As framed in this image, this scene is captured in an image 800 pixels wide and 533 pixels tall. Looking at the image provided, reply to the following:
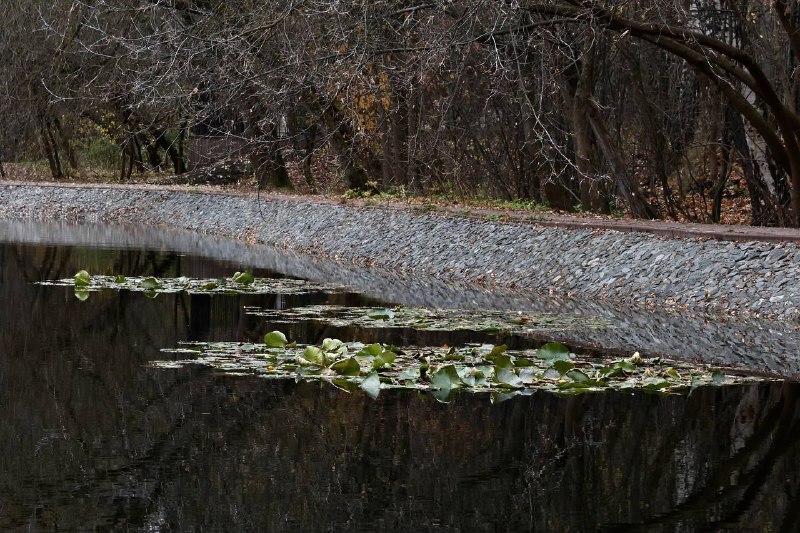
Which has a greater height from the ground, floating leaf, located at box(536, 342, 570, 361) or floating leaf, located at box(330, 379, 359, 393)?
floating leaf, located at box(536, 342, 570, 361)

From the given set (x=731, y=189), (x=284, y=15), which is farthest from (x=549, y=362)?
(x=731, y=189)

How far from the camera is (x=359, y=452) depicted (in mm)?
8602

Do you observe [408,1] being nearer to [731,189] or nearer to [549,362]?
[549,362]

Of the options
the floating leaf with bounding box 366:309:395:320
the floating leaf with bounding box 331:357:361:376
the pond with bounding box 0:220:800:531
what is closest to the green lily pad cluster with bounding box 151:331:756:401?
the floating leaf with bounding box 331:357:361:376

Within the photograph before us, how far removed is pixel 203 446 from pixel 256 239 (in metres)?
21.3

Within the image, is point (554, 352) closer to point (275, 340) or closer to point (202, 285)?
point (275, 340)

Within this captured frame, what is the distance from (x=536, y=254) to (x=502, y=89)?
19.3 ft

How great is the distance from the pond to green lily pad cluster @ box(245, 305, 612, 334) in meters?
1.36

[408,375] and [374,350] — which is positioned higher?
[374,350]

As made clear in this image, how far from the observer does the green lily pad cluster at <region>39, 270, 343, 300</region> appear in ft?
60.6

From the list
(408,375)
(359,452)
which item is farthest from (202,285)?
(359,452)

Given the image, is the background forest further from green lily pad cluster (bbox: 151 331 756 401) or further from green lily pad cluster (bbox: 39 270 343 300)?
green lily pad cluster (bbox: 151 331 756 401)

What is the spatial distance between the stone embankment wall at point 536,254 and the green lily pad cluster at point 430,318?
2.25m

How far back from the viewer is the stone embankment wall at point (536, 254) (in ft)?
56.6
